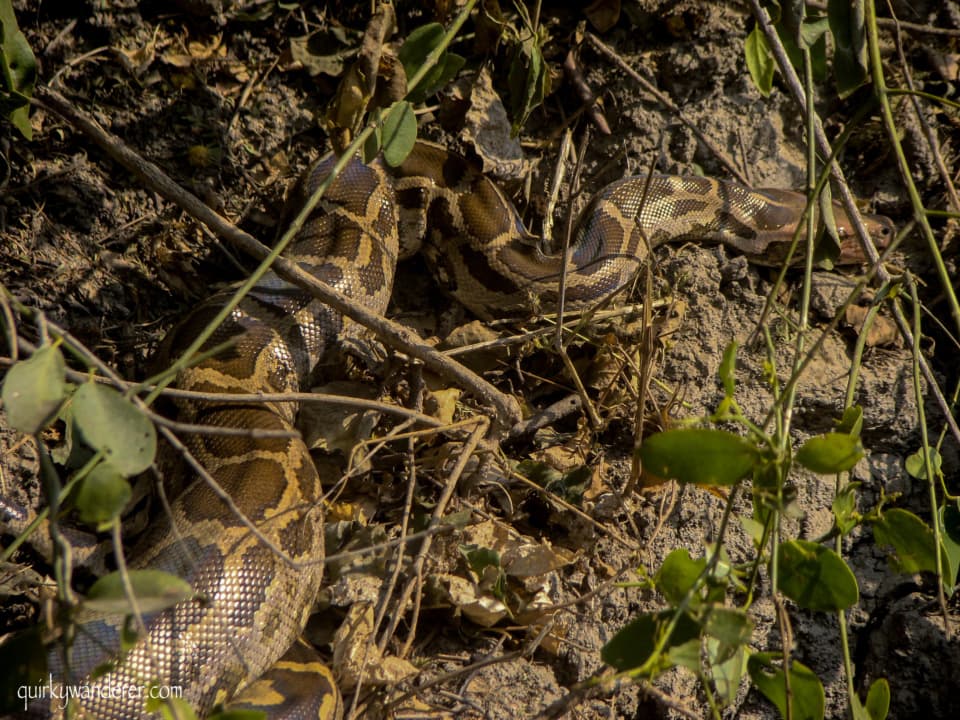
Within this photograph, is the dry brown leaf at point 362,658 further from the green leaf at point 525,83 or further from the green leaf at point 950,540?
the green leaf at point 525,83

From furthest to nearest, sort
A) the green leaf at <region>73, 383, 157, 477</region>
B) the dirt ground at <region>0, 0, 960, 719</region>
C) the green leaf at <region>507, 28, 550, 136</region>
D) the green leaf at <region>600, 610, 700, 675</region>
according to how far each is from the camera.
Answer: the green leaf at <region>507, 28, 550, 136</region>, the dirt ground at <region>0, 0, 960, 719</region>, the green leaf at <region>600, 610, 700, 675</region>, the green leaf at <region>73, 383, 157, 477</region>

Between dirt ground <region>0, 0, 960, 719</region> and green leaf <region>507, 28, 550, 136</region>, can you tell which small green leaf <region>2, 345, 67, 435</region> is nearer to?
dirt ground <region>0, 0, 960, 719</region>

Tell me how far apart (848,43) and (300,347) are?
295cm

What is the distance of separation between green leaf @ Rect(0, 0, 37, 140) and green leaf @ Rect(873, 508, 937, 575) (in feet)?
11.9

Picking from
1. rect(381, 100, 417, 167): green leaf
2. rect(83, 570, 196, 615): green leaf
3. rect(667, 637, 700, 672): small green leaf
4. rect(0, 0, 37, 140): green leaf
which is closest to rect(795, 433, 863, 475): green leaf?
rect(667, 637, 700, 672): small green leaf

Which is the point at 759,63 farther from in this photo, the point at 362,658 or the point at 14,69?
the point at 14,69

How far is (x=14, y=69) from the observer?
3.26 meters

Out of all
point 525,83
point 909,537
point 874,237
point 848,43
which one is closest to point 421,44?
point 525,83

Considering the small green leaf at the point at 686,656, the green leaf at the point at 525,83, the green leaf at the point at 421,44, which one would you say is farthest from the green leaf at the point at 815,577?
the green leaf at the point at 525,83

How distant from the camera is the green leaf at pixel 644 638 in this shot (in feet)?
6.25

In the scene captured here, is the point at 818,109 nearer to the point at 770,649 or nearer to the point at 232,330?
Result: the point at 770,649

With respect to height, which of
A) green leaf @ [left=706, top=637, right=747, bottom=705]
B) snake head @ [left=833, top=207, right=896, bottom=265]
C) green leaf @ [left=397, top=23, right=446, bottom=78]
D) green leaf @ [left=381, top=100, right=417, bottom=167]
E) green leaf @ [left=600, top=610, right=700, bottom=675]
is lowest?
snake head @ [left=833, top=207, right=896, bottom=265]

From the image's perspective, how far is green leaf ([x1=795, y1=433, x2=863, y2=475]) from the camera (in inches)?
73.2

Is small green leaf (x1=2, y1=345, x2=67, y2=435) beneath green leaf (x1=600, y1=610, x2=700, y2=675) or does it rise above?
above
